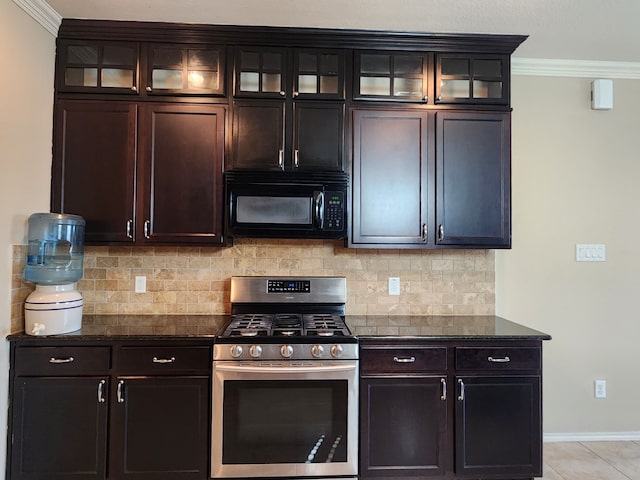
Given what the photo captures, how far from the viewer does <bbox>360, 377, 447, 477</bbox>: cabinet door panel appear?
2.03 metres

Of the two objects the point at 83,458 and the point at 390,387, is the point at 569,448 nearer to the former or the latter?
the point at 390,387

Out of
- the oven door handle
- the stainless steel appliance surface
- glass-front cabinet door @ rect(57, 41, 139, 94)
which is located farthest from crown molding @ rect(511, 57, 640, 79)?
glass-front cabinet door @ rect(57, 41, 139, 94)

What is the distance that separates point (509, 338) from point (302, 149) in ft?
5.21

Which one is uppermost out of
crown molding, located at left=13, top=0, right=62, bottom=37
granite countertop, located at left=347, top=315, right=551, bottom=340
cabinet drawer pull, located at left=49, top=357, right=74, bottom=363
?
crown molding, located at left=13, top=0, right=62, bottom=37

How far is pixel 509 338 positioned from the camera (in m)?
2.10

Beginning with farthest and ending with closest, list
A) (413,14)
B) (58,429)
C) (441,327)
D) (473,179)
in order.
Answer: (473,179) < (441,327) < (413,14) < (58,429)

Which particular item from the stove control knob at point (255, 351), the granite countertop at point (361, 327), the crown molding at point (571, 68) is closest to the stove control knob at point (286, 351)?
the stove control knob at point (255, 351)

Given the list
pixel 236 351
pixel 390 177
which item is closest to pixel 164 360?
pixel 236 351

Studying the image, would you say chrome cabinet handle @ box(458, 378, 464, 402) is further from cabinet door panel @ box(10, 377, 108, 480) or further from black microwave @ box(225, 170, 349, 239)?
cabinet door panel @ box(10, 377, 108, 480)

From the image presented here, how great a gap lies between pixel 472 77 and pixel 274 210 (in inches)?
59.0

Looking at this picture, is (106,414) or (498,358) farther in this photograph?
(498,358)

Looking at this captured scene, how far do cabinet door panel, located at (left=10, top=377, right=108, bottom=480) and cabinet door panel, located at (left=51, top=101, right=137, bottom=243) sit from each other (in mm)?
815

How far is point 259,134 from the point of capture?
7.71 ft

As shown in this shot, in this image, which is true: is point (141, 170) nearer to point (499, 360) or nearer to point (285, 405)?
point (285, 405)
